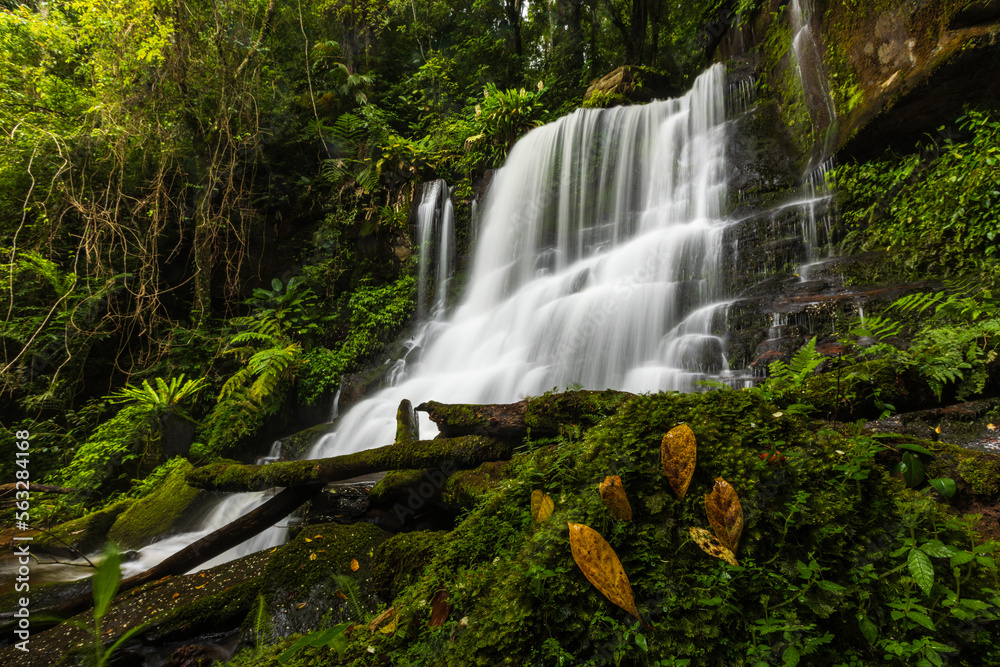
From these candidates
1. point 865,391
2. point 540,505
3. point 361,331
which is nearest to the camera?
point 540,505

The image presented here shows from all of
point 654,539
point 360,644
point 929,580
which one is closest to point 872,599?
point 929,580

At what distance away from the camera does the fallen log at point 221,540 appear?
3.53 metres

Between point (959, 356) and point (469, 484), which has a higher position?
point (959, 356)

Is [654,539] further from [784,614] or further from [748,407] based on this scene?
[748,407]

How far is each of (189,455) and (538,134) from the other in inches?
405

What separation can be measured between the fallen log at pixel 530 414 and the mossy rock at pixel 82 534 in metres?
4.57

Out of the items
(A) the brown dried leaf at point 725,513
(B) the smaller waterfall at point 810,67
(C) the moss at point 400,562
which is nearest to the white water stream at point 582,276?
(B) the smaller waterfall at point 810,67

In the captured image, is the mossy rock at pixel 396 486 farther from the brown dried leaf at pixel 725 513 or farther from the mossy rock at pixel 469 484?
the brown dried leaf at pixel 725 513

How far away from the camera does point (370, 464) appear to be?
12.4 feet

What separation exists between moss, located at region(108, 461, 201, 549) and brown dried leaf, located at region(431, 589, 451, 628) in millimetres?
5018

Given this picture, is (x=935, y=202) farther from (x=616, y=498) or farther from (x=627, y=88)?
(x=627, y=88)

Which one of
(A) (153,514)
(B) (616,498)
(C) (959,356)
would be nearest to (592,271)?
(C) (959,356)

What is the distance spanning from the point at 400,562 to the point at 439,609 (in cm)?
91

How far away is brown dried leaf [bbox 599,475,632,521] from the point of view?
1433 millimetres
